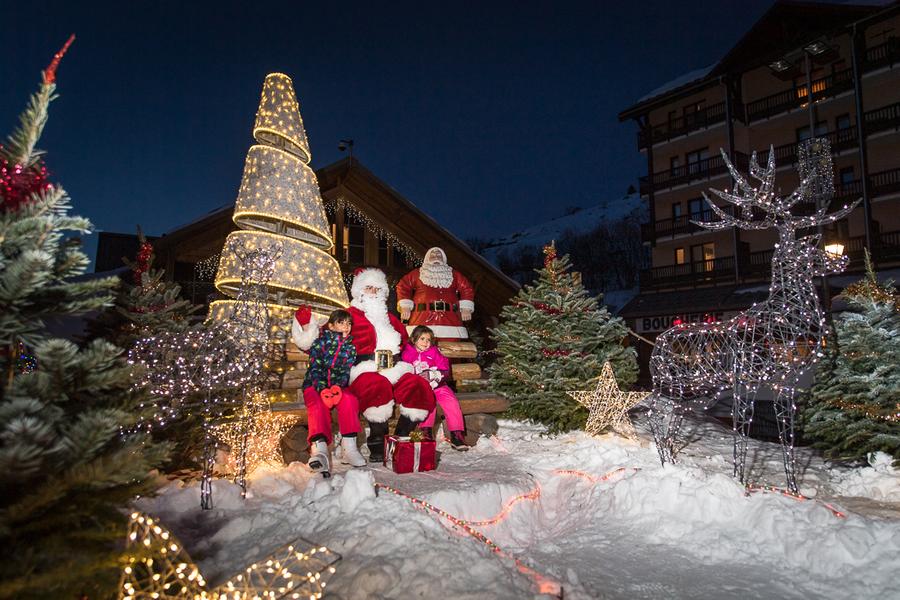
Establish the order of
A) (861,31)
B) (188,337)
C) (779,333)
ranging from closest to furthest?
(188,337) < (779,333) < (861,31)

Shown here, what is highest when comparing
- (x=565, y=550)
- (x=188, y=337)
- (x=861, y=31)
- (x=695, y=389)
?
(x=861, y=31)

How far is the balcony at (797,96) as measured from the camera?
800 inches

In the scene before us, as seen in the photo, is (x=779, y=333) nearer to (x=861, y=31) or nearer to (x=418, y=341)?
(x=418, y=341)

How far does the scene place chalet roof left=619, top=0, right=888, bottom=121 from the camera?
1978cm

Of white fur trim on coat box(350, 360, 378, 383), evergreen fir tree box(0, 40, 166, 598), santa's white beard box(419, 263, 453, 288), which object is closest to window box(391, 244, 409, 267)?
santa's white beard box(419, 263, 453, 288)

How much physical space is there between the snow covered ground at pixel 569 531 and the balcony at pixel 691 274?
18973 millimetres

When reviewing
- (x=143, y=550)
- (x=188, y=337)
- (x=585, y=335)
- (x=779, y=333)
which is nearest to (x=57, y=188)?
(x=143, y=550)

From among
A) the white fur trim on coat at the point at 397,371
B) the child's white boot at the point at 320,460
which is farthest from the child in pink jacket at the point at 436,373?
the child's white boot at the point at 320,460

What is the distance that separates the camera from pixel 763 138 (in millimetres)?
23281

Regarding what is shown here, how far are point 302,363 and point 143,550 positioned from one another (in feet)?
17.8

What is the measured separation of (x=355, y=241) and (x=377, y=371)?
955 centimetres

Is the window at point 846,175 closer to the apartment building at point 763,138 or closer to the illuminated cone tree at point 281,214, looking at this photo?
the apartment building at point 763,138

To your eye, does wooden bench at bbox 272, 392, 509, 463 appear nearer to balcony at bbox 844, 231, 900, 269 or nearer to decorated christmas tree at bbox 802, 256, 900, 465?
decorated christmas tree at bbox 802, 256, 900, 465

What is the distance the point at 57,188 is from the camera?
2.35 meters
